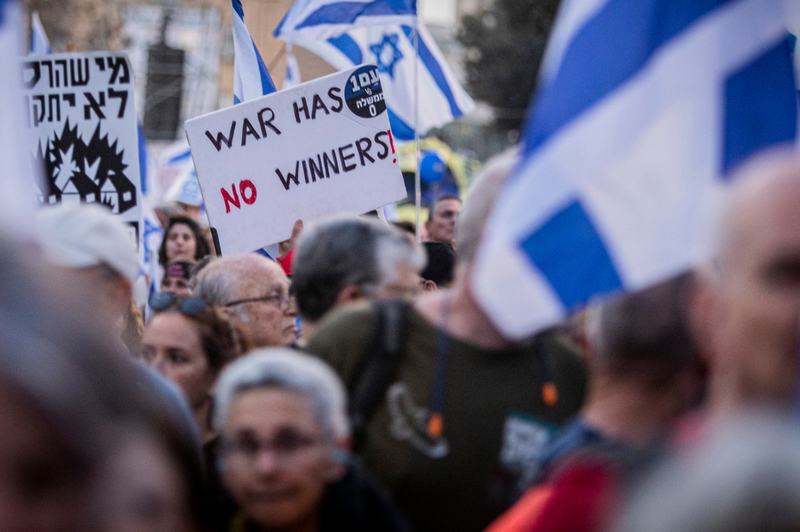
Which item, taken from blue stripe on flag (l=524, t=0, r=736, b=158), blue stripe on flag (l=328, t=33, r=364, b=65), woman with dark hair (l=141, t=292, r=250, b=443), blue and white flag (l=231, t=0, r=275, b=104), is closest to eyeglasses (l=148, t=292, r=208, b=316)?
woman with dark hair (l=141, t=292, r=250, b=443)

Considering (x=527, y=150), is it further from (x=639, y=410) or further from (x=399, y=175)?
(x=399, y=175)

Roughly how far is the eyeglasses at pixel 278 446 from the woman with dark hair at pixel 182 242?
4.71 meters

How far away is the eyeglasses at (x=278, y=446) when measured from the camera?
→ 6.56 ft

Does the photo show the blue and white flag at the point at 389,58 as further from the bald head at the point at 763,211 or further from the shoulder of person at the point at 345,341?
the bald head at the point at 763,211

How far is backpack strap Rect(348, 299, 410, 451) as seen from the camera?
7.56ft

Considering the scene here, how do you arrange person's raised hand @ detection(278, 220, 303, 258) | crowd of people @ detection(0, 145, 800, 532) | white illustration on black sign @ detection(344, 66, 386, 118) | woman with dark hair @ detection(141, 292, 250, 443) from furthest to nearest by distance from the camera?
white illustration on black sign @ detection(344, 66, 386, 118)
person's raised hand @ detection(278, 220, 303, 258)
woman with dark hair @ detection(141, 292, 250, 443)
crowd of people @ detection(0, 145, 800, 532)

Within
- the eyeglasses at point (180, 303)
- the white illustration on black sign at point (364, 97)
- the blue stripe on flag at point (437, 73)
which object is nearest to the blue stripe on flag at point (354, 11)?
the blue stripe on flag at point (437, 73)

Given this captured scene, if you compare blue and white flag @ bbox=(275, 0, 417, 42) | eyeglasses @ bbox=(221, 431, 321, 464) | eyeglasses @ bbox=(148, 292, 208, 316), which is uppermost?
blue and white flag @ bbox=(275, 0, 417, 42)

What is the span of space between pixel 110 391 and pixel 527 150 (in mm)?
1591

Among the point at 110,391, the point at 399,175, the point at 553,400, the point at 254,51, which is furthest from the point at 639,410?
Answer: the point at 254,51

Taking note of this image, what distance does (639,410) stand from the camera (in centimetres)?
202

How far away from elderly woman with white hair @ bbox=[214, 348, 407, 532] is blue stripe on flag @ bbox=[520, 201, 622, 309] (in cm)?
50

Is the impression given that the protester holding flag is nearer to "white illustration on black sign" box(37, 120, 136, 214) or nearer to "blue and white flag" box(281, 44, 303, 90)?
"white illustration on black sign" box(37, 120, 136, 214)

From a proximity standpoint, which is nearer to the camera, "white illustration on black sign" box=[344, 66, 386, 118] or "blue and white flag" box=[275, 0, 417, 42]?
"white illustration on black sign" box=[344, 66, 386, 118]
